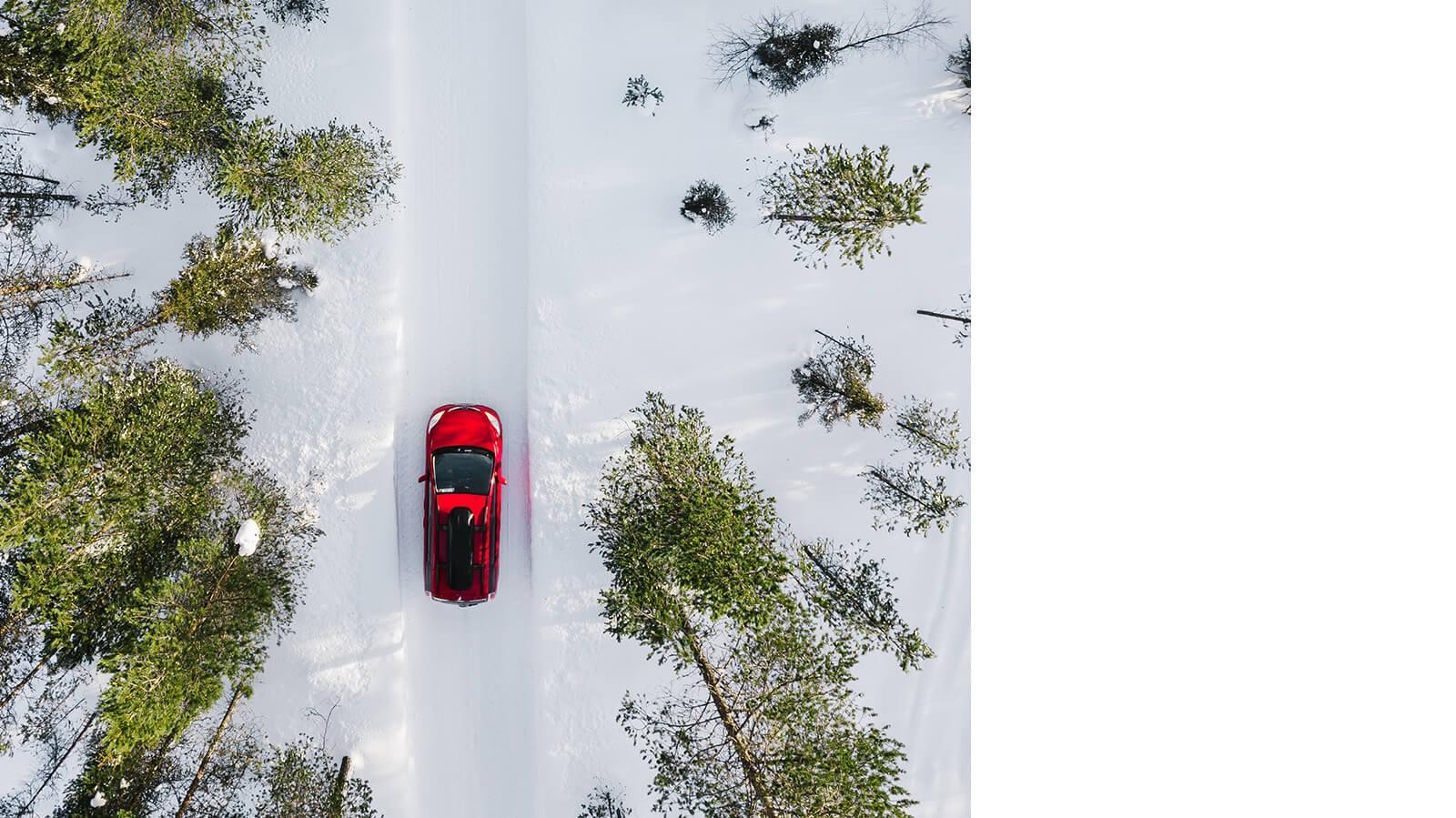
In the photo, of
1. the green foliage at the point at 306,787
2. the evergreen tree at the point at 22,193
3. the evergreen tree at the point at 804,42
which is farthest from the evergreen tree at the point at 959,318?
the evergreen tree at the point at 22,193

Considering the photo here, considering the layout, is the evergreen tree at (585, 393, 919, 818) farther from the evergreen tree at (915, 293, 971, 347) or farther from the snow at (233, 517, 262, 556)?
the snow at (233, 517, 262, 556)

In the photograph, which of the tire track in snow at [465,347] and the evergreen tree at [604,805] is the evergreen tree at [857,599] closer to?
the evergreen tree at [604,805]

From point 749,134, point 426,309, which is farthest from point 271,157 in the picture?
point 749,134

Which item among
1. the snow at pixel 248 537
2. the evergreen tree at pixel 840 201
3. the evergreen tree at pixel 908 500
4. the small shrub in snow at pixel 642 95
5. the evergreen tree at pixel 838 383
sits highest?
the small shrub in snow at pixel 642 95
